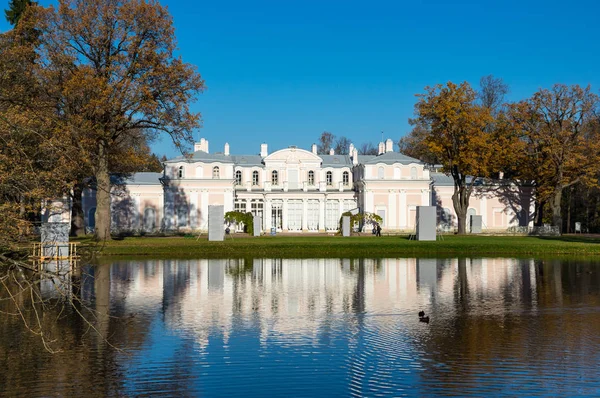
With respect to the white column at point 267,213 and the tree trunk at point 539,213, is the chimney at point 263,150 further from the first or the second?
the tree trunk at point 539,213

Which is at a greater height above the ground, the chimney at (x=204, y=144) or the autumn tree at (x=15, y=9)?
the autumn tree at (x=15, y=9)

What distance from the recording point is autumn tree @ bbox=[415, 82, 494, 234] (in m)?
48.9

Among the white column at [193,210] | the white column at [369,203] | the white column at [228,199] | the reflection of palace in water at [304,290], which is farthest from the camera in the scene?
the white column at [369,203]

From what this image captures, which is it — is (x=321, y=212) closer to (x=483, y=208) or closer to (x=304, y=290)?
(x=483, y=208)

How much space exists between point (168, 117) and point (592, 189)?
1566 inches

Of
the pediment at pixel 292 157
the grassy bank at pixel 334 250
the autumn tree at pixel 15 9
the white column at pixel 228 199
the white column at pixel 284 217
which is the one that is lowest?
the grassy bank at pixel 334 250

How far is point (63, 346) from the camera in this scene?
41.2ft

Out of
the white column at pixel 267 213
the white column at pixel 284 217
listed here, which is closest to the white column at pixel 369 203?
the white column at pixel 284 217

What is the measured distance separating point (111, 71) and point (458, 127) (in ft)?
84.6

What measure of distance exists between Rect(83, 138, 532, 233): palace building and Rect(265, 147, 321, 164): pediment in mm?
85

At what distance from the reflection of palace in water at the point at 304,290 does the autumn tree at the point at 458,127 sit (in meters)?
19.6

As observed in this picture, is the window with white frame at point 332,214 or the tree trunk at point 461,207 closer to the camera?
the tree trunk at point 461,207

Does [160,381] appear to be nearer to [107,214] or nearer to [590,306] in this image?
[590,306]

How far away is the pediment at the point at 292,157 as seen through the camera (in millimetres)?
59250
